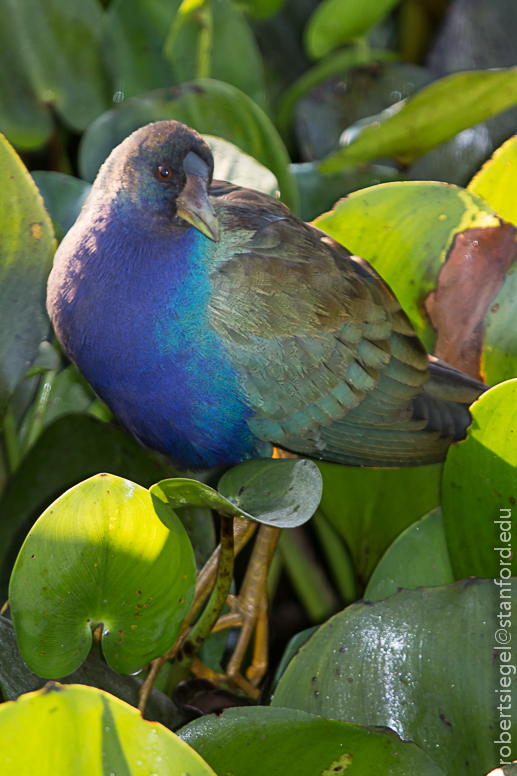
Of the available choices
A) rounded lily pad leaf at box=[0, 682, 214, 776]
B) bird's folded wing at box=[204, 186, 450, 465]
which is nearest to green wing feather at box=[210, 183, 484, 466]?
bird's folded wing at box=[204, 186, 450, 465]

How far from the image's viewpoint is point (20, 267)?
2.69ft

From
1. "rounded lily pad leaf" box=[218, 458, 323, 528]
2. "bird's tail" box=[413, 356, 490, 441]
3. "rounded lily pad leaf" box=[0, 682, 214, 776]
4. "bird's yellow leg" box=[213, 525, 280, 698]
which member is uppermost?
"rounded lily pad leaf" box=[0, 682, 214, 776]

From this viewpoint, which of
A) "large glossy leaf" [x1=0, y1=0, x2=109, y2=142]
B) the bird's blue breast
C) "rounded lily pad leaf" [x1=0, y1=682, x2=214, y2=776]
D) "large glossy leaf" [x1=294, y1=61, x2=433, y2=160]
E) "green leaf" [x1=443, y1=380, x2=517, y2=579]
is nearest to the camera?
"rounded lily pad leaf" [x1=0, y1=682, x2=214, y2=776]

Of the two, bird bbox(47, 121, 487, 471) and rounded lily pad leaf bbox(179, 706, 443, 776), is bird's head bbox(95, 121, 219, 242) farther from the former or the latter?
rounded lily pad leaf bbox(179, 706, 443, 776)

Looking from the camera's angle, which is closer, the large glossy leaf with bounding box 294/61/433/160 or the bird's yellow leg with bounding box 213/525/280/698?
the bird's yellow leg with bounding box 213/525/280/698

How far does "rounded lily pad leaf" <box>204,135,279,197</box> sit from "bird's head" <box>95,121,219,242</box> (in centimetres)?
15

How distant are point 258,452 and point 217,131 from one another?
53cm

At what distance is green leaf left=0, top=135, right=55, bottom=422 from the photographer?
2.57ft

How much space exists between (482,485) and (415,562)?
0.45 ft

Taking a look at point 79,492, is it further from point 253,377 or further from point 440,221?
point 440,221

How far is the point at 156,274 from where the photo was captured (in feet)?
2.70

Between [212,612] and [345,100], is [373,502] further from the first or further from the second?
[345,100]

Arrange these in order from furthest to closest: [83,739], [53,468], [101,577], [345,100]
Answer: [345,100]
[53,468]
[101,577]
[83,739]

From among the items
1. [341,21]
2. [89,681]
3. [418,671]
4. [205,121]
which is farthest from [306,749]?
[341,21]
